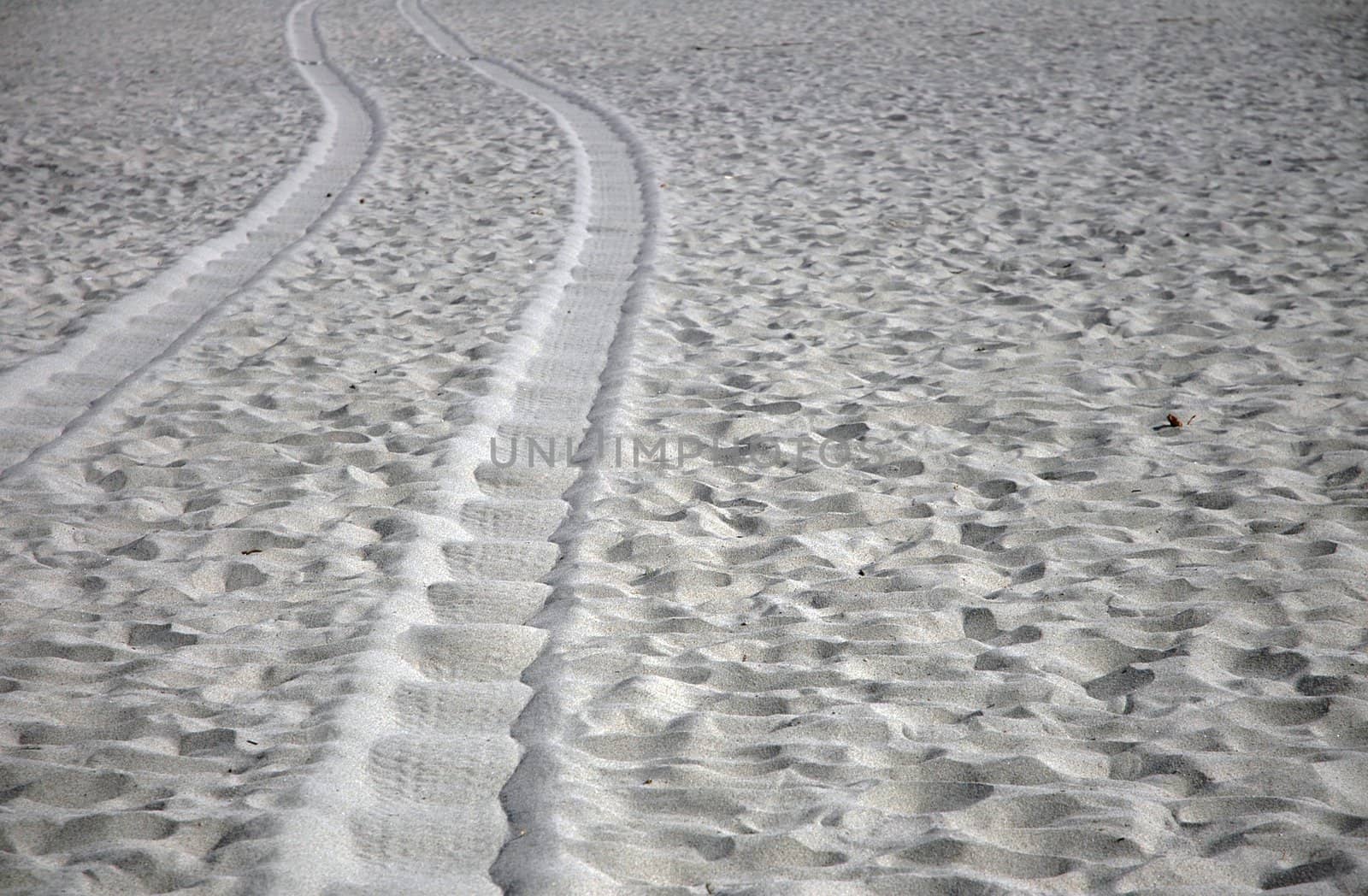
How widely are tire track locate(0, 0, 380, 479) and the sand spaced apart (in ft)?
0.27

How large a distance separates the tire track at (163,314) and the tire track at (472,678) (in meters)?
1.94

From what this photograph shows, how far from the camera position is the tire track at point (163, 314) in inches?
221

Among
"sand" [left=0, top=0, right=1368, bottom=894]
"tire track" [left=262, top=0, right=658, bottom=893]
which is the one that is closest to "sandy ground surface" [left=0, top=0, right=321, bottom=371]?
"sand" [left=0, top=0, right=1368, bottom=894]

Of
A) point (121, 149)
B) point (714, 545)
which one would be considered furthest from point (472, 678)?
point (121, 149)

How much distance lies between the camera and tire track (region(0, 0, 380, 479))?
5.61 metres

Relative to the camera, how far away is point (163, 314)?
281 inches

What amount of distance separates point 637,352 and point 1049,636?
322 centimetres

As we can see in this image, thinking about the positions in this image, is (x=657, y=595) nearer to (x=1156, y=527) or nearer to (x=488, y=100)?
(x=1156, y=527)

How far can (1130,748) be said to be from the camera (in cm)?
328

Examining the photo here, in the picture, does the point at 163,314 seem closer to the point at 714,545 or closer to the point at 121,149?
the point at 714,545

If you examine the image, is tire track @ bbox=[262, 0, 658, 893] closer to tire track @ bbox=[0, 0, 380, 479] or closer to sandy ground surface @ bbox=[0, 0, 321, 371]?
tire track @ bbox=[0, 0, 380, 479]

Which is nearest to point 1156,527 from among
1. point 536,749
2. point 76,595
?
point 536,749

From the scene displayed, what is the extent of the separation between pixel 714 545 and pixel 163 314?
4398 millimetres

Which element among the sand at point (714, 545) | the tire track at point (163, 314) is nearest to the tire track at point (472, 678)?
the sand at point (714, 545)
